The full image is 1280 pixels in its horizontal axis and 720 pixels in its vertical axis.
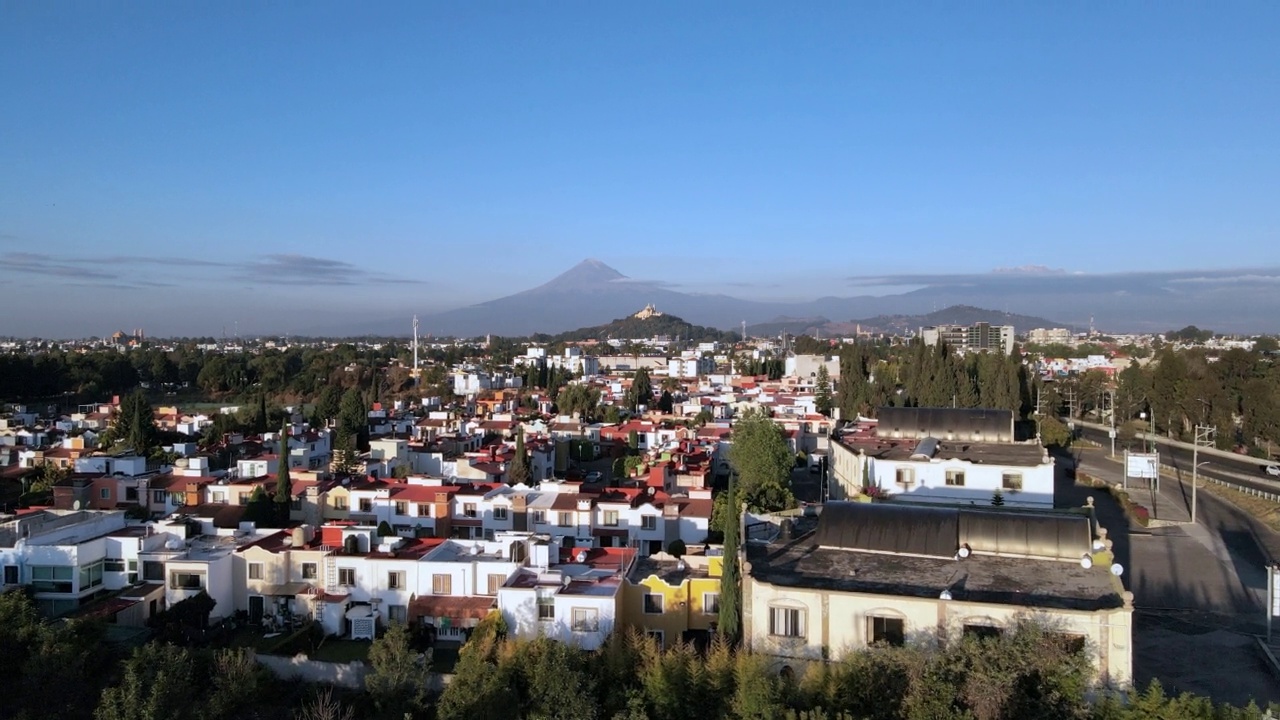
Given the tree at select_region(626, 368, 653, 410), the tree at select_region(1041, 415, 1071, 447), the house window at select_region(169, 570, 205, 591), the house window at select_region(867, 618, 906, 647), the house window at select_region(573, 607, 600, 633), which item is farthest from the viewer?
the tree at select_region(626, 368, 653, 410)

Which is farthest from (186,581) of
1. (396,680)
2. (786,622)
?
(786,622)

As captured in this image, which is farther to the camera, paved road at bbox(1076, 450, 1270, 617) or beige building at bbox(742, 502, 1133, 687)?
paved road at bbox(1076, 450, 1270, 617)

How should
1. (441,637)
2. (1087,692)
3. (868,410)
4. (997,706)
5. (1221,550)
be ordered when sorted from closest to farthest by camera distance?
(997,706) → (1087,692) → (441,637) → (1221,550) → (868,410)

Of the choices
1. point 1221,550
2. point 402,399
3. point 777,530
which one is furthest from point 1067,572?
point 402,399

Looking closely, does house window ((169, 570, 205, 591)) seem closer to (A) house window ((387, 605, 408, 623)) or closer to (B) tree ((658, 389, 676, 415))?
(A) house window ((387, 605, 408, 623))

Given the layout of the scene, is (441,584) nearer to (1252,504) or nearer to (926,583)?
(926,583)

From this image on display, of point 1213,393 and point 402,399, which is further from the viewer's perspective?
point 402,399

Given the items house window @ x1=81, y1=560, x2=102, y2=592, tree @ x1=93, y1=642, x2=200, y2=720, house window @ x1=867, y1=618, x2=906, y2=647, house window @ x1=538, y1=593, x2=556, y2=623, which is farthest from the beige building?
house window @ x1=81, y1=560, x2=102, y2=592

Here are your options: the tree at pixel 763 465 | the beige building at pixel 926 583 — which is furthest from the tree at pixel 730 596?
the tree at pixel 763 465

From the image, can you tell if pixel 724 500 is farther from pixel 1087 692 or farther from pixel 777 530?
pixel 1087 692
